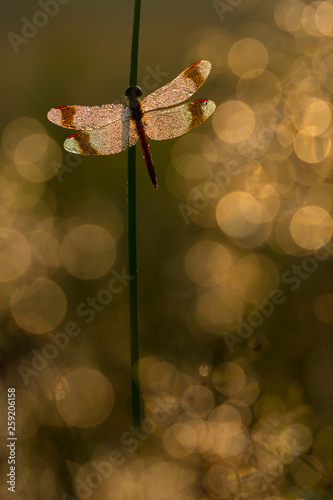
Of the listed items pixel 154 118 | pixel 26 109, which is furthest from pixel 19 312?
pixel 26 109

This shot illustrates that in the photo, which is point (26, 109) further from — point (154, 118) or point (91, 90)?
point (154, 118)
